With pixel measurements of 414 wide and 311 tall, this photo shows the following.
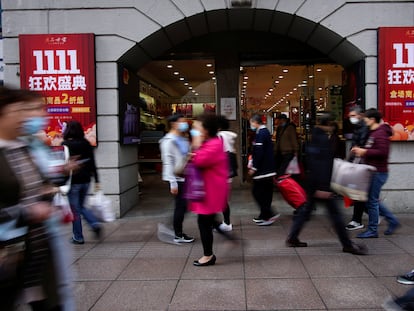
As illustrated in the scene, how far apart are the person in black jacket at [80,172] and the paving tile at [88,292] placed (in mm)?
1479

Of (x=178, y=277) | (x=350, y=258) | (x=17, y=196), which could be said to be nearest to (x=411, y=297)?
(x=350, y=258)

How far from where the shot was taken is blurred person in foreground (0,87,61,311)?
2.54 metres

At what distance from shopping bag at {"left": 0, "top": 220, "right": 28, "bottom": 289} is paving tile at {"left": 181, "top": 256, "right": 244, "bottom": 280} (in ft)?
9.31

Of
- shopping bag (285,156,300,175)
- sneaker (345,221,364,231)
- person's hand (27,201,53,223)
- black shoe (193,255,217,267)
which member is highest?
person's hand (27,201,53,223)

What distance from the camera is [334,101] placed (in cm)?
1128

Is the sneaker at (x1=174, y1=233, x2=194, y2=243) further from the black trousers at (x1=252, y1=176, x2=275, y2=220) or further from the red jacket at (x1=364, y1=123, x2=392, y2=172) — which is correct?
the red jacket at (x1=364, y1=123, x2=392, y2=172)

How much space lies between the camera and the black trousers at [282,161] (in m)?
7.70

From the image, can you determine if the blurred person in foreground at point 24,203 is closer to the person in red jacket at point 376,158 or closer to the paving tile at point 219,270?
the paving tile at point 219,270

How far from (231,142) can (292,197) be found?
1325 millimetres

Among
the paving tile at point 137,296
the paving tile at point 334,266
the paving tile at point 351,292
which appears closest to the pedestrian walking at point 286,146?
the paving tile at point 334,266

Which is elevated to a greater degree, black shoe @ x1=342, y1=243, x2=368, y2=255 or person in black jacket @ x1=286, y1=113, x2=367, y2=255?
person in black jacket @ x1=286, y1=113, x2=367, y2=255

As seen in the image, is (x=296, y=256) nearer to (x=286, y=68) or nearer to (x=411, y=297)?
(x=411, y=297)

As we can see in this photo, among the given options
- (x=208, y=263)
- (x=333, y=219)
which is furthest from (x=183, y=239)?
(x=333, y=219)

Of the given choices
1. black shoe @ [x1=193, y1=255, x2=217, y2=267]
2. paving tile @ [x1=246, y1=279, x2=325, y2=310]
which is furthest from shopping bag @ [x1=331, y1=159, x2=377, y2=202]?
black shoe @ [x1=193, y1=255, x2=217, y2=267]
